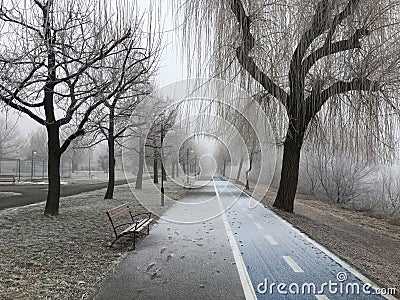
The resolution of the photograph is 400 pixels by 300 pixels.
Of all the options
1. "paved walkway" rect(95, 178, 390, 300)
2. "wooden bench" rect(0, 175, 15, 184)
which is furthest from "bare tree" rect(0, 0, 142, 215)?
"wooden bench" rect(0, 175, 15, 184)

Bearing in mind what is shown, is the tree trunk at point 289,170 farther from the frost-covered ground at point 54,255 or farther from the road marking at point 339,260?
the frost-covered ground at point 54,255

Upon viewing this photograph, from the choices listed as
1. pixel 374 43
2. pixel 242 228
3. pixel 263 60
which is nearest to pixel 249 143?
pixel 242 228

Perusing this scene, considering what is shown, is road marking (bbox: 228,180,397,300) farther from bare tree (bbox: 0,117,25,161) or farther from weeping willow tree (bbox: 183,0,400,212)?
bare tree (bbox: 0,117,25,161)

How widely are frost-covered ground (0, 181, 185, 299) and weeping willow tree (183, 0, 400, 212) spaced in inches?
168

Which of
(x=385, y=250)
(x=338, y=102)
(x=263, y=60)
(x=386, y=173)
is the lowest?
(x=385, y=250)

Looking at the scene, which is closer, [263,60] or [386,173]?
[263,60]

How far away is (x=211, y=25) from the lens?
7727 mm

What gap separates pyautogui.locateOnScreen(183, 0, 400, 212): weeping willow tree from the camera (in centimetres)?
824

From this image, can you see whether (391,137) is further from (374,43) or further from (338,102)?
(374,43)

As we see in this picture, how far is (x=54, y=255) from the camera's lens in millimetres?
7340

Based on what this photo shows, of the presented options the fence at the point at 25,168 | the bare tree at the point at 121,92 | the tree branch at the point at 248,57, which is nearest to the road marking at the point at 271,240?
the tree branch at the point at 248,57

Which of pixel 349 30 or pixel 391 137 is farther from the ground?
pixel 349 30

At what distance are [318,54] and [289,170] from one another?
17.6ft

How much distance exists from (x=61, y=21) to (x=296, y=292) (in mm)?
7253
